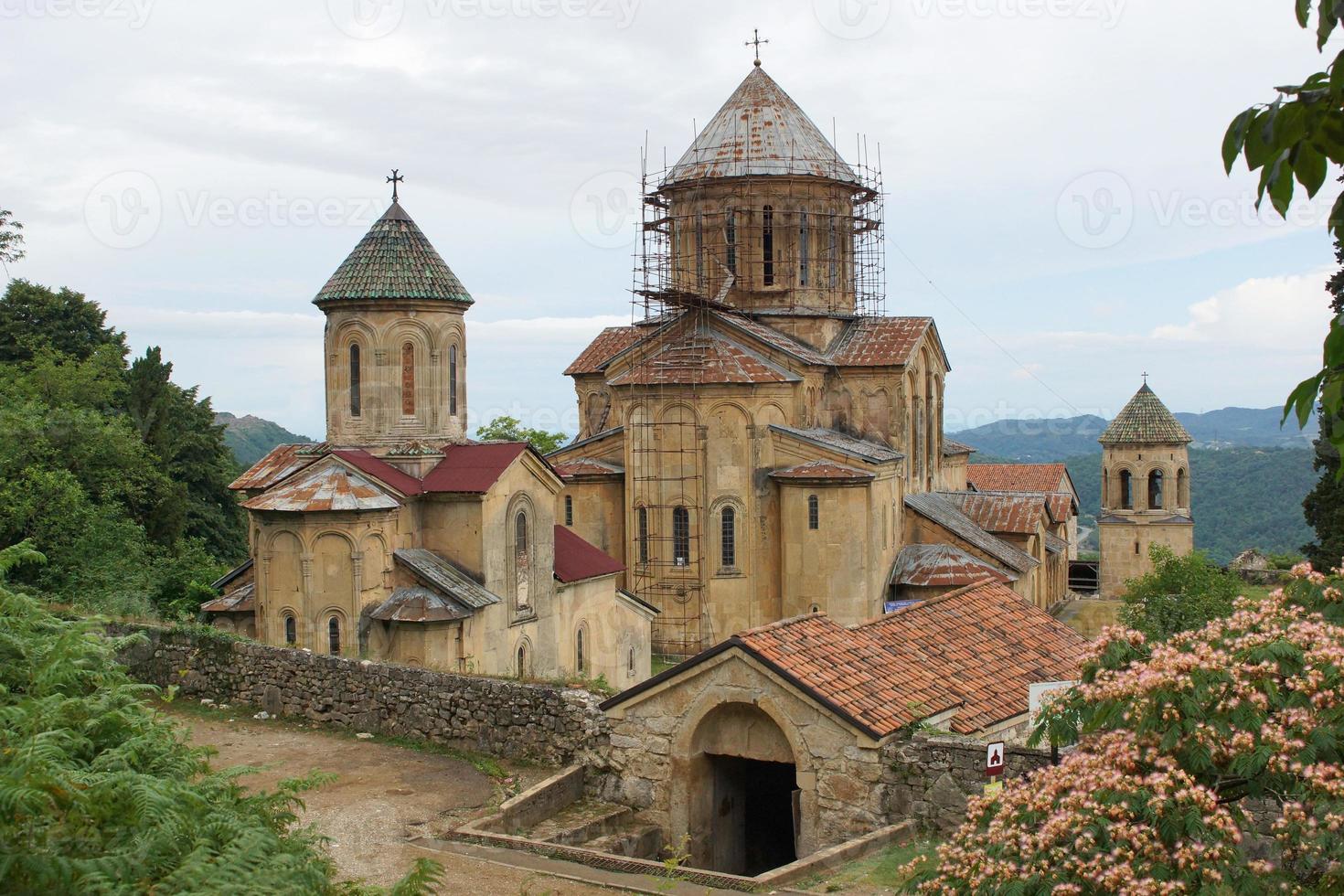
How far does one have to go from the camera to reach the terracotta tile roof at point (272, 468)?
24.2 m

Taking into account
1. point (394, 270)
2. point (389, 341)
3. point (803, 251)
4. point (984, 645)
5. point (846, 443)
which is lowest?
point (984, 645)

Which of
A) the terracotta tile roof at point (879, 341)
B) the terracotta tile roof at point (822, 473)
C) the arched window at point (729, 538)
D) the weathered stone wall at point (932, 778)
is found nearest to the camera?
the weathered stone wall at point (932, 778)

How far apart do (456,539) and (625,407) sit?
7.07m

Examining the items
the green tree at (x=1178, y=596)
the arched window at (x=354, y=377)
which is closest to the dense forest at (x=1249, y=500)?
the green tree at (x=1178, y=596)

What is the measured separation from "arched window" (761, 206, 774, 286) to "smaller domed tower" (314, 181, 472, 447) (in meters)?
9.79

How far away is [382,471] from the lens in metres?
21.5

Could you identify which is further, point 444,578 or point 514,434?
point 514,434

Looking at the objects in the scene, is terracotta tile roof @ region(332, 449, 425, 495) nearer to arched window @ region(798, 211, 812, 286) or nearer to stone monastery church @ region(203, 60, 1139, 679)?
stone monastery church @ region(203, 60, 1139, 679)

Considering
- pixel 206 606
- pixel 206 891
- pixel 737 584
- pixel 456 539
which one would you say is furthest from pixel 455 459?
pixel 206 891

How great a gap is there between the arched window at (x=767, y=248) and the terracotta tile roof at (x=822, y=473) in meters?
5.87

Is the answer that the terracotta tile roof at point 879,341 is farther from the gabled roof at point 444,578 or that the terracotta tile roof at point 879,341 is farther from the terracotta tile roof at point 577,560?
the gabled roof at point 444,578

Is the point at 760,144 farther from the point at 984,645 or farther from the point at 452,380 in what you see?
the point at 984,645

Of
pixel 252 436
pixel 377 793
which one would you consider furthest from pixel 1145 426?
pixel 252 436

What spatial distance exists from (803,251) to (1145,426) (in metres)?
16.3
